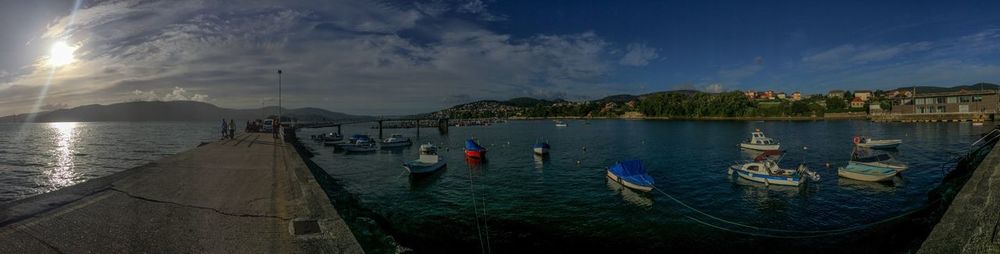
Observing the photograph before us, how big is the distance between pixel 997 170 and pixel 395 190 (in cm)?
2316

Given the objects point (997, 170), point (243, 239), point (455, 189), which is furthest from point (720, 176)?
point (243, 239)

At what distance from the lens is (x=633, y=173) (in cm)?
2462

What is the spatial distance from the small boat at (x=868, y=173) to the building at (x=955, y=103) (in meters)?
100

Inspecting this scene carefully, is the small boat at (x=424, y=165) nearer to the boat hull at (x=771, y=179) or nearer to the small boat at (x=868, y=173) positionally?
the boat hull at (x=771, y=179)

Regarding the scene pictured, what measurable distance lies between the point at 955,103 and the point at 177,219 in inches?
5421

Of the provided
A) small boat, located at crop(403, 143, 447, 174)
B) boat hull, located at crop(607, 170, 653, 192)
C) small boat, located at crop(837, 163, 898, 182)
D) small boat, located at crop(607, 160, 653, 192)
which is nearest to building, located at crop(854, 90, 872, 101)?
small boat, located at crop(837, 163, 898, 182)

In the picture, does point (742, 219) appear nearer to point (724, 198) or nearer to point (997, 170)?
point (724, 198)

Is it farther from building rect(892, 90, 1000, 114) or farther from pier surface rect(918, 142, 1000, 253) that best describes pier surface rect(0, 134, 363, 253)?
building rect(892, 90, 1000, 114)

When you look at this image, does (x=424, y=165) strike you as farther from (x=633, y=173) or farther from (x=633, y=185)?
(x=633, y=185)

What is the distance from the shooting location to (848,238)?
50.0 ft

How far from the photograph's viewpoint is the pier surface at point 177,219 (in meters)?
8.05

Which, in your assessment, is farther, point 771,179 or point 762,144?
point 762,144

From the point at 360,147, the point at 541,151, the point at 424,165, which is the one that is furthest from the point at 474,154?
the point at 360,147

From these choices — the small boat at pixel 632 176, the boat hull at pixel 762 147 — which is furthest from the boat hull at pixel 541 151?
the boat hull at pixel 762 147
